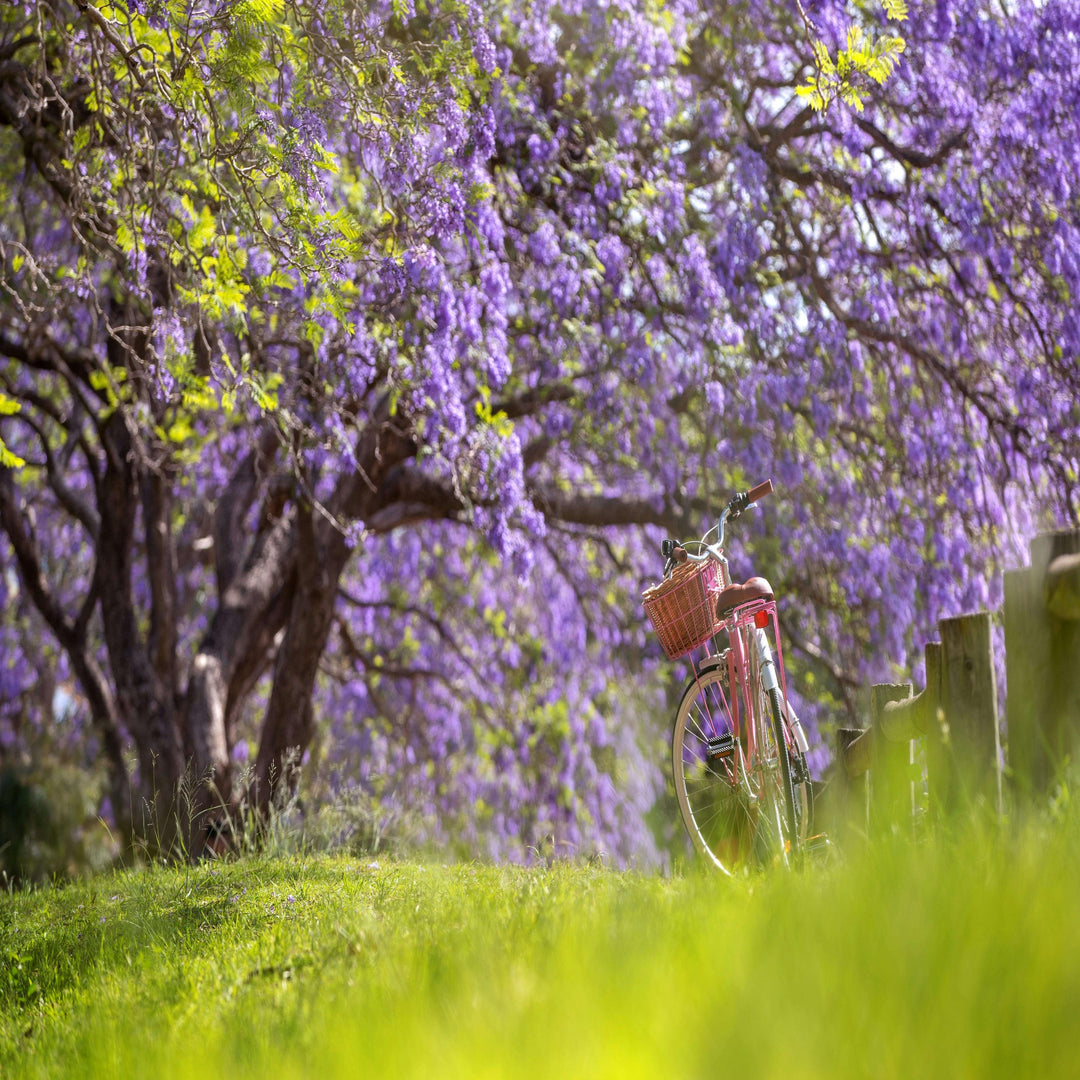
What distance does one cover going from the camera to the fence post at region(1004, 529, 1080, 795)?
286cm

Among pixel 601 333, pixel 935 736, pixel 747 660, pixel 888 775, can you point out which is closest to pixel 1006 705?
pixel 935 736

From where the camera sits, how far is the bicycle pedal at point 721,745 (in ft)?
15.0

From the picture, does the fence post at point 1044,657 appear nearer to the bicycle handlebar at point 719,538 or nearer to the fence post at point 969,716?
the fence post at point 969,716

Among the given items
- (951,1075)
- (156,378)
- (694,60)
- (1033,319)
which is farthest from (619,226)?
(951,1075)

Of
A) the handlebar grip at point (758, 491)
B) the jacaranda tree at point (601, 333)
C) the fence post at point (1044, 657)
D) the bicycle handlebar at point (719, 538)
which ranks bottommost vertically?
the fence post at point (1044, 657)

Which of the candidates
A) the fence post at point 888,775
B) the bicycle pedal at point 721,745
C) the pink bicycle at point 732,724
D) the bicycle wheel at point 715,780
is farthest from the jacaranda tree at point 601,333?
the fence post at point 888,775

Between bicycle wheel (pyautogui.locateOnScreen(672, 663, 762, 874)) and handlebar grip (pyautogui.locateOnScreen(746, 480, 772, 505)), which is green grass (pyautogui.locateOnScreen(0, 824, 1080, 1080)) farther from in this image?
handlebar grip (pyautogui.locateOnScreen(746, 480, 772, 505))

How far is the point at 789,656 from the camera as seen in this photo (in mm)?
9609

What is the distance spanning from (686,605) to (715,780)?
32.0 inches

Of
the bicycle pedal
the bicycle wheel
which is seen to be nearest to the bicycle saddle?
the bicycle wheel

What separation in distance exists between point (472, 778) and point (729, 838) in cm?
728

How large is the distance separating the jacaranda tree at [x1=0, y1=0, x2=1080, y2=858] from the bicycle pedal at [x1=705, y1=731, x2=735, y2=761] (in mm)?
1419

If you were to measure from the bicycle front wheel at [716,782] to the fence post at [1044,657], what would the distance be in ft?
4.65

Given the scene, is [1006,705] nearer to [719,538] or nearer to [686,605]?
[686,605]
